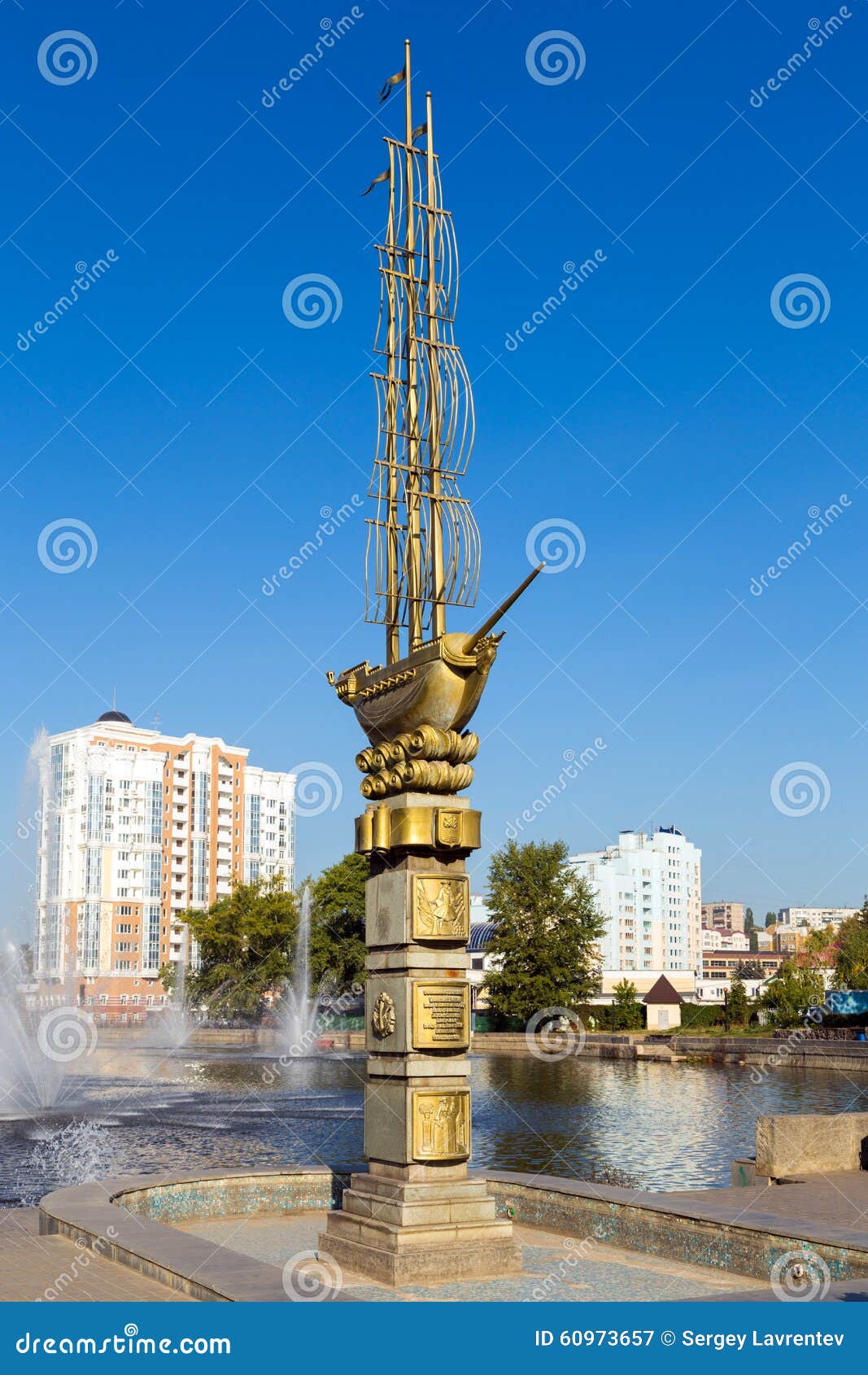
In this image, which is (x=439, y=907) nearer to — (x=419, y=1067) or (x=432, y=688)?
(x=419, y=1067)

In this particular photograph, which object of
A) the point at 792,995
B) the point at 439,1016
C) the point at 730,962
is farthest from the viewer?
the point at 730,962

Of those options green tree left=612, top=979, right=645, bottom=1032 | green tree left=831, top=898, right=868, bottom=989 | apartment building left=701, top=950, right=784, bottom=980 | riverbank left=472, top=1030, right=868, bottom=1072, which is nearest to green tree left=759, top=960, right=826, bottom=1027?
green tree left=831, top=898, right=868, bottom=989

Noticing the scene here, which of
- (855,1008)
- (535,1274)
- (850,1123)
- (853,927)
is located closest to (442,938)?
(535,1274)

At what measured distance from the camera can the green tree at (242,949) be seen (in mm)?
94438

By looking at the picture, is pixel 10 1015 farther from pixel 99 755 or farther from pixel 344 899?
pixel 99 755

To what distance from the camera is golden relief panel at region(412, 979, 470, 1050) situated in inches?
506

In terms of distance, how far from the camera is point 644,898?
15200 cm

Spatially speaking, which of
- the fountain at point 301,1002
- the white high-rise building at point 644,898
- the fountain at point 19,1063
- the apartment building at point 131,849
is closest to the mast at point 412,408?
the fountain at point 19,1063

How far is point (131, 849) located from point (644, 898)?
186ft

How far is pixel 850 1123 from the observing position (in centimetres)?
1856

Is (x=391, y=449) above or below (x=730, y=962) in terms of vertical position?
above

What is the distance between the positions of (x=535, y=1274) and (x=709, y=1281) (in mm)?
1559

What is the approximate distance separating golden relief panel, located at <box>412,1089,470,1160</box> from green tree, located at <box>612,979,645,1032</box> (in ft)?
219

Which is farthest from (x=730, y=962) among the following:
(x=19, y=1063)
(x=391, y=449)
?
(x=391, y=449)
